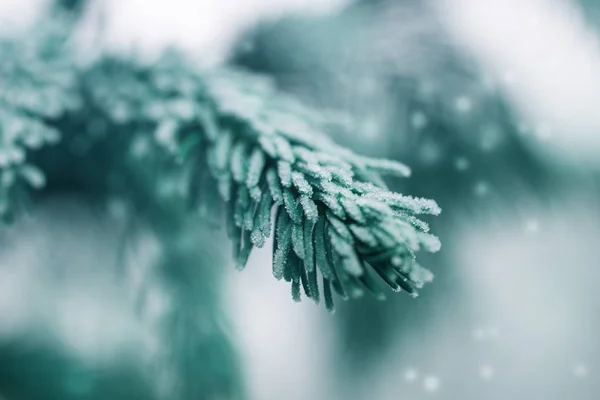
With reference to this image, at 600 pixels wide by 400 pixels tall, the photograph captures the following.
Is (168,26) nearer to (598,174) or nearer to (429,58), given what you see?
(429,58)

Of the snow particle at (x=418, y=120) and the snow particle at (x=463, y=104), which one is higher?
the snow particle at (x=463, y=104)

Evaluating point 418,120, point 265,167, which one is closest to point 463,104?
point 418,120

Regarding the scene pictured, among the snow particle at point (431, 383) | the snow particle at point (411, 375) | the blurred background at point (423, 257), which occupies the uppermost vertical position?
the blurred background at point (423, 257)

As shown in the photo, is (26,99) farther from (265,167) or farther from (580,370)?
(580,370)

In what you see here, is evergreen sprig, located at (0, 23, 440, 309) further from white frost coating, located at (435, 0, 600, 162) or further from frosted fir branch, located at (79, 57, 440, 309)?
white frost coating, located at (435, 0, 600, 162)

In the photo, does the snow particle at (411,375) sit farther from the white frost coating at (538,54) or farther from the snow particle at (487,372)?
the white frost coating at (538,54)

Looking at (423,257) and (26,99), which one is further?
(423,257)

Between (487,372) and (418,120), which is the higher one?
(418,120)

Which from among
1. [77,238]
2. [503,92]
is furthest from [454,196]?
[77,238]

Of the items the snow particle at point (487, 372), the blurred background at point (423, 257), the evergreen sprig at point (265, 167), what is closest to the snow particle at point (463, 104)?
the blurred background at point (423, 257)
